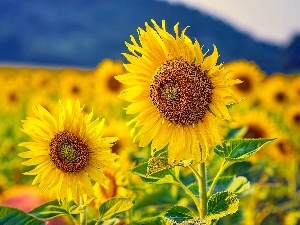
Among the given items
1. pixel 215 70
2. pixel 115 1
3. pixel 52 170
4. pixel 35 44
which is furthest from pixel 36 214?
pixel 115 1

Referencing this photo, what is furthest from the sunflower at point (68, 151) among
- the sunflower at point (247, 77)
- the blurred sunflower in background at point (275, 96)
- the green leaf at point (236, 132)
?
the blurred sunflower in background at point (275, 96)

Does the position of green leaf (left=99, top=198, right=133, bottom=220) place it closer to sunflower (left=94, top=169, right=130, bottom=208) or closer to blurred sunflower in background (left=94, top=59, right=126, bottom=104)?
sunflower (left=94, top=169, right=130, bottom=208)

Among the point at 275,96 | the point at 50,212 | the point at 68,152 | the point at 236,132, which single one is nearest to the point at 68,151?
the point at 68,152

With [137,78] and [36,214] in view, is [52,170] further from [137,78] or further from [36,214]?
[137,78]

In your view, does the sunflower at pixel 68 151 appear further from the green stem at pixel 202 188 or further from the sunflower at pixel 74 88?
the sunflower at pixel 74 88

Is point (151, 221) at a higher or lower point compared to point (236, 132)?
lower

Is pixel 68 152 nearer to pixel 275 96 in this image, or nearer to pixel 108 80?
pixel 108 80
